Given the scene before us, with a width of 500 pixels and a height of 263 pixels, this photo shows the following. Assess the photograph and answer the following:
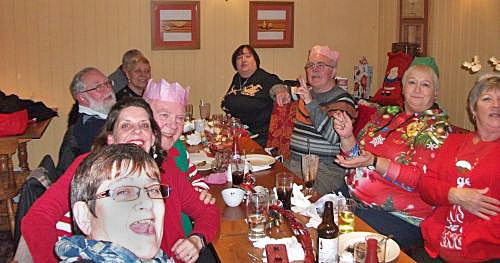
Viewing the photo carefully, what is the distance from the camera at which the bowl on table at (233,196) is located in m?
2.42

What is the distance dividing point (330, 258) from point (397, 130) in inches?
50.3

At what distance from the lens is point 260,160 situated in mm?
3154

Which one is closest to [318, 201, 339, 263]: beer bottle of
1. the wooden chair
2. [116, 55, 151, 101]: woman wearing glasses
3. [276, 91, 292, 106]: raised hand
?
[276, 91, 292, 106]: raised hand

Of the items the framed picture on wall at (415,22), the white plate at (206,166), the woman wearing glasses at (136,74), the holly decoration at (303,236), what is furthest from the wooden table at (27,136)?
the framed picture on wall at (415,22)

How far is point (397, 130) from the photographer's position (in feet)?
9.61

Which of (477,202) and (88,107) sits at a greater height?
(88,107)

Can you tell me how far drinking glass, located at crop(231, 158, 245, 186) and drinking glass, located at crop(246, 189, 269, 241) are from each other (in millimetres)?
532

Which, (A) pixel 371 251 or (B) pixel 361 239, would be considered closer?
(A) pixel 371 251

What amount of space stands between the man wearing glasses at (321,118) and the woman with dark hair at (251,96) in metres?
0.96

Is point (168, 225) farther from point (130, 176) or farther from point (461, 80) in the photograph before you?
point (461, 80)

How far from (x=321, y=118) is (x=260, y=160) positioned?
0.49 meters

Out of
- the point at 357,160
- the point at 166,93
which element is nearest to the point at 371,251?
the point at 357,160

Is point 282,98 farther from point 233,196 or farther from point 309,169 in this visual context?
point 233,196

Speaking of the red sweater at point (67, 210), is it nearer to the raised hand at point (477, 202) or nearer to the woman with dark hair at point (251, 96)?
the raised hand at point (477, 202)
